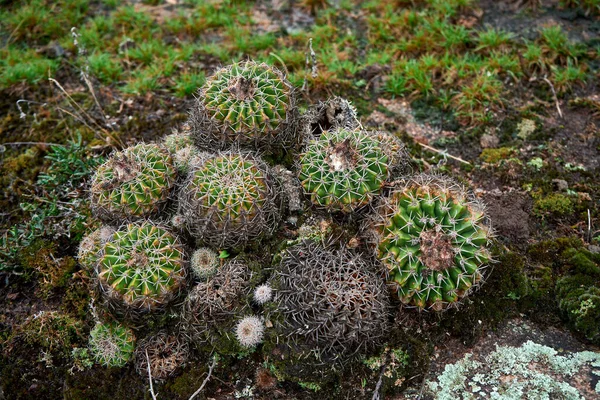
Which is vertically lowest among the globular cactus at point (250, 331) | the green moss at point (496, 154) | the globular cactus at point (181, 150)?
the globular cactus at point (250, 331)

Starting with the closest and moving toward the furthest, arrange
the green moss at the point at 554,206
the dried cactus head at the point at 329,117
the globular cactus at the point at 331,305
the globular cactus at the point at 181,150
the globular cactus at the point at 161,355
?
the globular cactus at the point at 331,305
the globular cactus at the point at 161,355
the globular cactus at the point at 181,150
the dried cactus head at the point at 329,117
the green moss at the point at 554,206

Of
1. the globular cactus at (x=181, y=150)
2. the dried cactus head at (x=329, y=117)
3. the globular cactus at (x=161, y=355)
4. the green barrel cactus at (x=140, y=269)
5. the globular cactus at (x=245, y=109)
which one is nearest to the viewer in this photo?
the green barrel cactus at (x=140, y=269)

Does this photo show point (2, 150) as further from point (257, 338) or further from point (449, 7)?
point (449, 7)

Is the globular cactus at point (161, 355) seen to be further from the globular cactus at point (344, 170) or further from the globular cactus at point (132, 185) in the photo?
the globular cactus at point (344, 170)

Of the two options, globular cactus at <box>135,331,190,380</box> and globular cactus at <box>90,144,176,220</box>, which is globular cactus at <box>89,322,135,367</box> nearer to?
globular cactus at <box>135,331,190,380</box>

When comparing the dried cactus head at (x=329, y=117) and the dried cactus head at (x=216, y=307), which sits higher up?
the dried cactus head at (x=329, y=117)

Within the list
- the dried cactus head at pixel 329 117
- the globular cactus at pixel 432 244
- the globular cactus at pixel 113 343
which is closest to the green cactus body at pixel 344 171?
the globular cactus at pixel 432 244

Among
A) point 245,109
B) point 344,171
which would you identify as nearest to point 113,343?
point 245,109

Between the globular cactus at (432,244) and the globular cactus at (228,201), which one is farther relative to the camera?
the globular cactus at (228,201)
